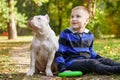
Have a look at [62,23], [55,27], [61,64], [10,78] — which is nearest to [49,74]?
[61,64]

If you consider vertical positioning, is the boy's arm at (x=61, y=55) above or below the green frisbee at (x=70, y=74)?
above

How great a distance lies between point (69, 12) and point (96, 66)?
93.3ft

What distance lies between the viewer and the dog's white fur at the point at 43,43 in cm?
627

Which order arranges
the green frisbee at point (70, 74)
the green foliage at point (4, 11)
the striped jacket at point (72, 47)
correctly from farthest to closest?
the green foliage at point (4, 11)
the striped jacket at point (72, 47)
the green frisbee at point (70, 74)

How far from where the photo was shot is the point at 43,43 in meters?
6.28

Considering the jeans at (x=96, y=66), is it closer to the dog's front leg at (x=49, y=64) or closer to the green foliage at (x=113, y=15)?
the dog's front leg at (x=49, y=64)

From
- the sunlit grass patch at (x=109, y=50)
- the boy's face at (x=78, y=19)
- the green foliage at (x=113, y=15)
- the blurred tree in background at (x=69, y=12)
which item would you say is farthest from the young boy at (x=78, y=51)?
the green foliage at (x=113, y=15)

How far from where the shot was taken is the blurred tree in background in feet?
89.2

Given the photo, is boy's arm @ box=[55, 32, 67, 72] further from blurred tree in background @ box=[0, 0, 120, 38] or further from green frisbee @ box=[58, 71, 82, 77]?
blurred tree in background @ box=[0, 0, 120, 38]

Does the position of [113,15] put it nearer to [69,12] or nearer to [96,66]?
[69,12]

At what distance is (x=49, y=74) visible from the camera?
6.33 m

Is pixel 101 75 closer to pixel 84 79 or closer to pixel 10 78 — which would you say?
pixel 84 79

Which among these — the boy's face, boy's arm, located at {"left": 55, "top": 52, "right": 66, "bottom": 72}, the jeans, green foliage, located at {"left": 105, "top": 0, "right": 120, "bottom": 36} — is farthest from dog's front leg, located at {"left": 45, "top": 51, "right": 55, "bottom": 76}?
green foliage, located at {"left": 105, "top": 0, "right": 120, "bottom": 36}

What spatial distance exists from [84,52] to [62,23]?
1227 inches
